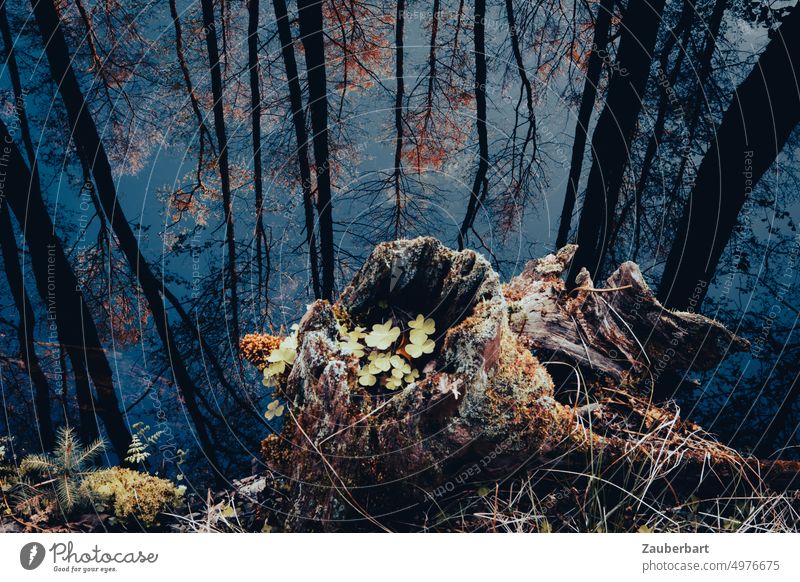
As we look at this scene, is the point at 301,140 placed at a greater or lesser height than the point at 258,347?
greater

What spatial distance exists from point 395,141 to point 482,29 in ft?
2.04

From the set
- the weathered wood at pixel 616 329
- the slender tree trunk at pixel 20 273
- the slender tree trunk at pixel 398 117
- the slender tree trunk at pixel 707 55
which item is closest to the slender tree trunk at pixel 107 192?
the slender tree trunk at pixel 20 273

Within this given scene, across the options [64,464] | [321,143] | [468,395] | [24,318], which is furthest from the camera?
[321,143]

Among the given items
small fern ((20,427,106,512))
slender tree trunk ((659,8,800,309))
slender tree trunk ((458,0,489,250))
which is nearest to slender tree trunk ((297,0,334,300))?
slender tree trunk ((458,0,489,250))

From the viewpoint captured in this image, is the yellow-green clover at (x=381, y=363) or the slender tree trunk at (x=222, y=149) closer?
the yellow-green clover at (x=381, y=363)

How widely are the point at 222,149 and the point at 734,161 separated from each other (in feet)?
7.74

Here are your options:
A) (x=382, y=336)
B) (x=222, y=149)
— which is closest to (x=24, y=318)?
(x=222, y=149)

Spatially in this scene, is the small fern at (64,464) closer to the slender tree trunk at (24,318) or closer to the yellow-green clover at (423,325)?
the slender tree trunk at (24,318)

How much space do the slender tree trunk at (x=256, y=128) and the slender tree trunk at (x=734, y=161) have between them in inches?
74.3

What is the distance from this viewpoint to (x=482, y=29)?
7.22ft

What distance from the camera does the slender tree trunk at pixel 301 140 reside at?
2.19 metres

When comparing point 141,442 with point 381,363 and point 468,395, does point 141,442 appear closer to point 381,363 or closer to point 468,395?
point 381,363

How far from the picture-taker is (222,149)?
221cm
